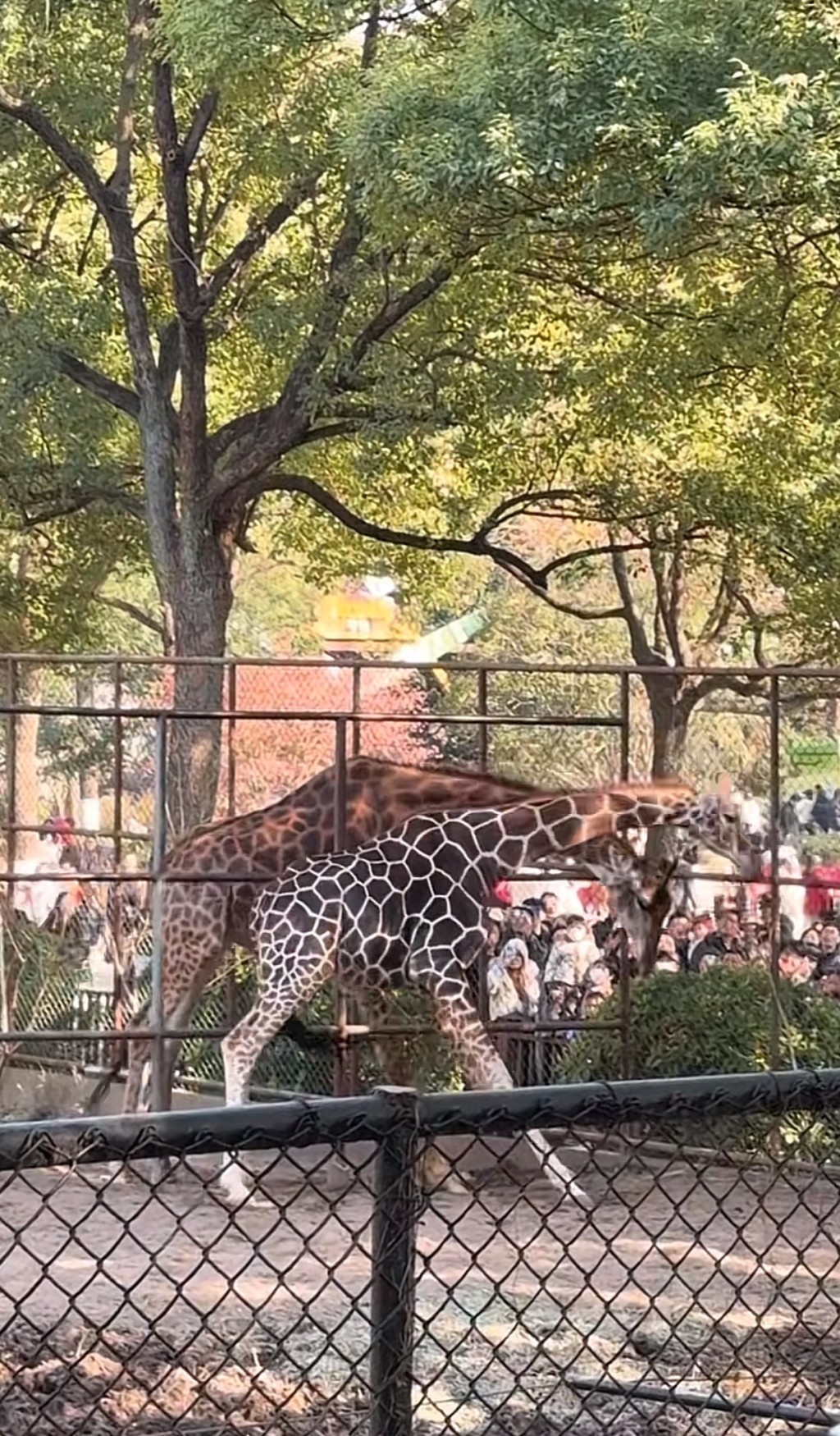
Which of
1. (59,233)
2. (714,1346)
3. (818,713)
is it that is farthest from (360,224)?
(818,713)

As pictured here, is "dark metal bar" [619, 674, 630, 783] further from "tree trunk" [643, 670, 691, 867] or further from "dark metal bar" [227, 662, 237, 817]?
"tree trunk" [643, 670, 691, 867]

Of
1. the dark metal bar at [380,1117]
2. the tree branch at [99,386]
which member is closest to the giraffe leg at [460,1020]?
the tree branch at [99,386]

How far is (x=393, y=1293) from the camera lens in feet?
8.30

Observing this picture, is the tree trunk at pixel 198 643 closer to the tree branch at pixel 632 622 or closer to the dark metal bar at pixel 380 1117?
the tree branch at pixel 632 622

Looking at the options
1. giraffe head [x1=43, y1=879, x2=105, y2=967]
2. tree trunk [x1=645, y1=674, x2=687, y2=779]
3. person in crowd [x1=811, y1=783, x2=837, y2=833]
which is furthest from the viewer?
person in crowd [x1=811, y1=783, x2=837, y2=833]

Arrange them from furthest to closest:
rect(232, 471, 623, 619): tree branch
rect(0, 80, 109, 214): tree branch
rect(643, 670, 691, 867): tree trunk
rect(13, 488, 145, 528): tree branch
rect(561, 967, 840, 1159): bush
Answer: rect(643, 670, 691, 867): tree trunk, rect(13, 488, 145, 528): tree branch, rect(232, 471, 623, 619): tree branch, rect(0, 80, 109, 214): tree branch, rect(561, 967, 840, 1159): bush

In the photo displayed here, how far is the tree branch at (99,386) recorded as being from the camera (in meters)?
14.0

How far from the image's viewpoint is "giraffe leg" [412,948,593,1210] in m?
10.0

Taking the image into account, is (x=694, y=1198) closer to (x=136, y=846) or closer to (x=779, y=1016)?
(x=779, y=1016)

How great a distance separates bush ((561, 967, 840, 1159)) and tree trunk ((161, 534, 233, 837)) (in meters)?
3.54

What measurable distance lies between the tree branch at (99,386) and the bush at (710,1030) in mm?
5831

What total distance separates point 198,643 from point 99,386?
2.03 meters

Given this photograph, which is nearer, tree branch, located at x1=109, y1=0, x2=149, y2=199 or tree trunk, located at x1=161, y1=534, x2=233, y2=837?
tree branch, located at x1=109, y1=0, x2=149, y2=199

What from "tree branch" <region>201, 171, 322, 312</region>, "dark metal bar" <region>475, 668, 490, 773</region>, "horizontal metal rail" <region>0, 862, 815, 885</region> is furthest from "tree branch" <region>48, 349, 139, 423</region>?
"horizontal metal rail" <region>0, 862, 815, 885</region>
